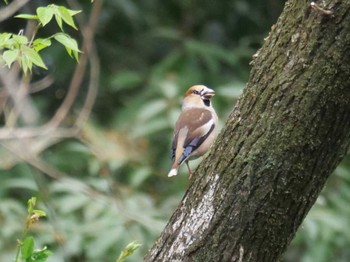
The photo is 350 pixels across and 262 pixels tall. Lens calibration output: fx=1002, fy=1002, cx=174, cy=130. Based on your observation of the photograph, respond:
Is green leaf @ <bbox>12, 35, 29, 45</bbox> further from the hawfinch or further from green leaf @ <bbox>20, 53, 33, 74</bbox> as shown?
the hawfinch

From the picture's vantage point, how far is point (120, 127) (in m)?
7.91

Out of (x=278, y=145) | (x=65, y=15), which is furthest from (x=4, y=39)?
(x=278, y=145)

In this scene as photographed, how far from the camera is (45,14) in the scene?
3182 millimetres

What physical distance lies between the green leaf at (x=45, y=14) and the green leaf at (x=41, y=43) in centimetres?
6

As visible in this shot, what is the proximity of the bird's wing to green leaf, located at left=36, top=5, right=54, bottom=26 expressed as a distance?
4.83 feet

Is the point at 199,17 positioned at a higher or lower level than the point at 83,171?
higher

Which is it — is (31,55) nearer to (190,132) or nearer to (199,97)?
(190,132)

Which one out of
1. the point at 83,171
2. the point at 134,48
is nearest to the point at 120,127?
the point at 83,171

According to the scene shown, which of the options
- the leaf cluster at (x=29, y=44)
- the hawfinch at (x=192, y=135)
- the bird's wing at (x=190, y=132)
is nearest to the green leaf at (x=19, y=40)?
the leaf cluster at (x=29, y=44)

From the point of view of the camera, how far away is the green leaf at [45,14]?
3143mm

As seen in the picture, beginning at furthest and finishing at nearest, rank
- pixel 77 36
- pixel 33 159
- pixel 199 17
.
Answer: pixel 199 17
pixel 77 36
pixel 33 159

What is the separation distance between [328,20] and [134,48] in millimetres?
7134

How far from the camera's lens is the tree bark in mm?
2906

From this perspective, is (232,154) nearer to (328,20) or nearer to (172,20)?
(328,20)
